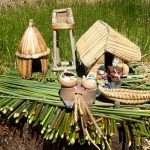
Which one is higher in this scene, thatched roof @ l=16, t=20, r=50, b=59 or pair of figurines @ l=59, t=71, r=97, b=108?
thatched roof @ l=16, t=20, r=50, b=59

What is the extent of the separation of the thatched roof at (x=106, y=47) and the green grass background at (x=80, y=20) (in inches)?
46.9

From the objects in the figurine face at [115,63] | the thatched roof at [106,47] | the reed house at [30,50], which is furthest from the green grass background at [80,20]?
the figurine face at [115,63]

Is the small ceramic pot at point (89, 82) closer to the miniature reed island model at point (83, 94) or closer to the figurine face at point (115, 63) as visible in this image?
the miniature reed island model at point (83, 94)

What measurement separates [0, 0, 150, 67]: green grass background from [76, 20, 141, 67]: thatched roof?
3.91ft

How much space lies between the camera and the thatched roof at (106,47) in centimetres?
312

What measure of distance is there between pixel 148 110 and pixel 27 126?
0.84m

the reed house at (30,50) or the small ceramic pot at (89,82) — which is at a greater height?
the reed house at (30,50)

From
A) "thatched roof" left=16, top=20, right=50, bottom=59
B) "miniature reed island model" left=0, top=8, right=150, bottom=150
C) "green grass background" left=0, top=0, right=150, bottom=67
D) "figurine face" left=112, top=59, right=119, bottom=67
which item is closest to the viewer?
"miniature reed island model" left=0, top=8, right=150, bottom=150

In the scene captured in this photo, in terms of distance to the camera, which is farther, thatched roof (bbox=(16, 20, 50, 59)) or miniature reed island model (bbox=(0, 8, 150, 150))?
thatched roof (bbox=(16, 20, 50, 59))

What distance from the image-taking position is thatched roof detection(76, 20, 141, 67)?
312 cm

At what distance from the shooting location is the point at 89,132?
2873 millimetres

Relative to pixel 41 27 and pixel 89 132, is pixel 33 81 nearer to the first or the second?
pixel 89 132

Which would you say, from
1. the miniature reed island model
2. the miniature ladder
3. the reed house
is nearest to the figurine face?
the miniature reed island model

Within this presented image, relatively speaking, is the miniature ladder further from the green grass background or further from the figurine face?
the green grass background
